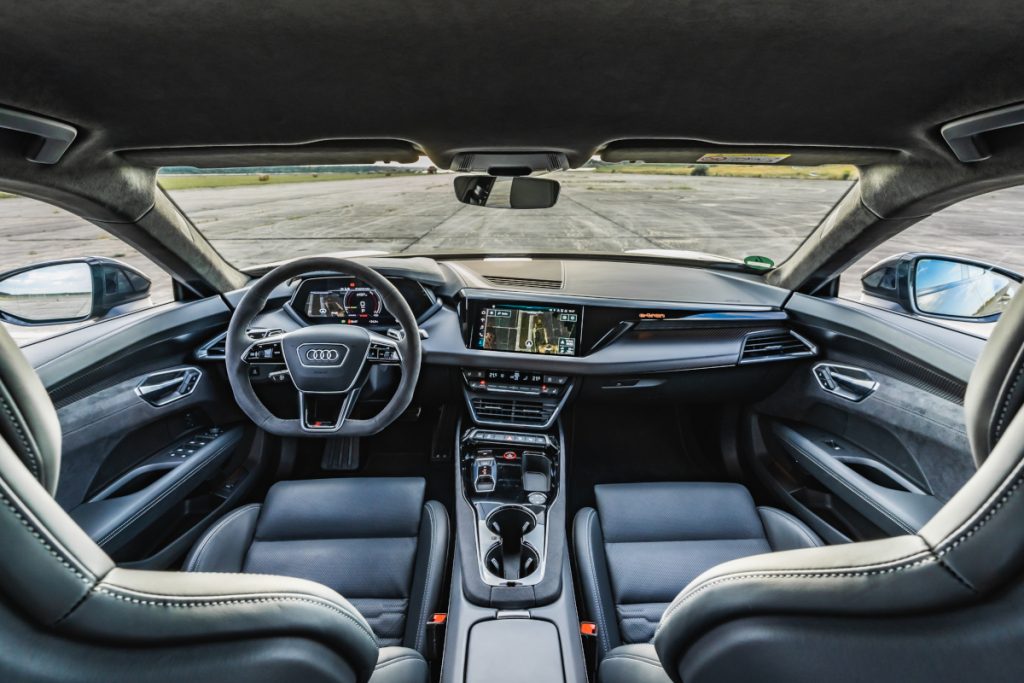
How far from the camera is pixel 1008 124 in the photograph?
1.74m

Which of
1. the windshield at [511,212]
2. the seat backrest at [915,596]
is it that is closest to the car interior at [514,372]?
the seat backrest at [915,596]

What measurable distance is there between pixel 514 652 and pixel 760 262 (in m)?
2.43

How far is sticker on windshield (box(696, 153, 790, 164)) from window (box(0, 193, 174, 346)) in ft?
8.80

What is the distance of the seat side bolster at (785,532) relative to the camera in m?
2.42

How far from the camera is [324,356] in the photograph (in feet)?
8.46

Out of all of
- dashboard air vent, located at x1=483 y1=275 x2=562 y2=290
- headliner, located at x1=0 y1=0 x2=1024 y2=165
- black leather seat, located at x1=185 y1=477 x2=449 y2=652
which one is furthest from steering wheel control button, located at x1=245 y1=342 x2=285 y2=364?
dashboard air vent, located at x1=483 y1=275 x2=562 y2=290

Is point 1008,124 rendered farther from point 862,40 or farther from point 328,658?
point 328,658

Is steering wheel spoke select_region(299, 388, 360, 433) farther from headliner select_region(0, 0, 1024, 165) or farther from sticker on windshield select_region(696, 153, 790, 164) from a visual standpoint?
sticker on windshield select_region(696, 153, 790, 164)

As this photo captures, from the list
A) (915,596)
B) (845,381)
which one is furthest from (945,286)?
(915,596)

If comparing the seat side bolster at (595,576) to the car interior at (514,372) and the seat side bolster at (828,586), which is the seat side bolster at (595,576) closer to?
the car interior at (514,372)

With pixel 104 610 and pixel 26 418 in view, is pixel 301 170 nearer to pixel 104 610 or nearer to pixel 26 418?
pixel 26 418

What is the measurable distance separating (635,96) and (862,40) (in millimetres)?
666

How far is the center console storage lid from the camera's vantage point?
175 centimetres

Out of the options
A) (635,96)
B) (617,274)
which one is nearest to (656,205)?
(617,274)
